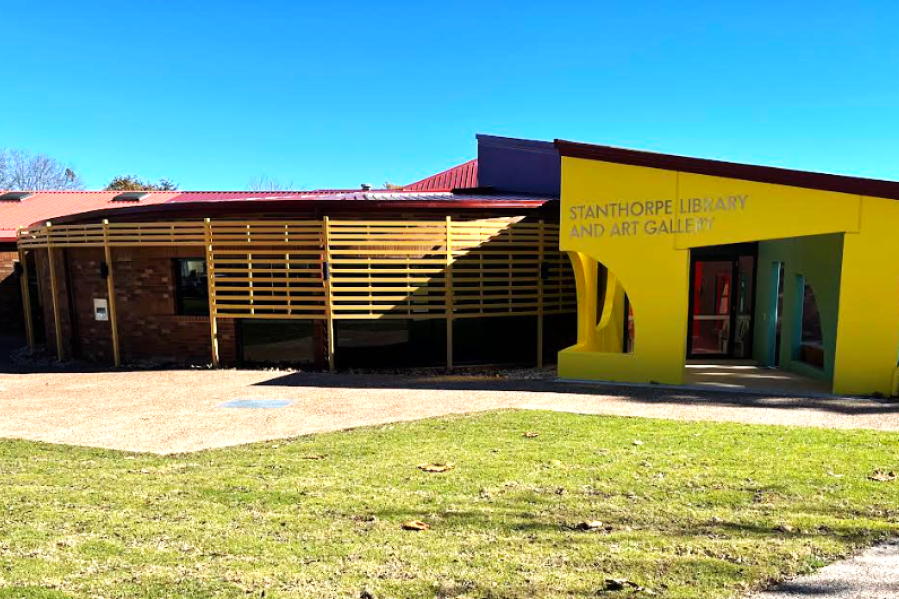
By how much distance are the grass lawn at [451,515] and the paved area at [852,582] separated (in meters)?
0.09

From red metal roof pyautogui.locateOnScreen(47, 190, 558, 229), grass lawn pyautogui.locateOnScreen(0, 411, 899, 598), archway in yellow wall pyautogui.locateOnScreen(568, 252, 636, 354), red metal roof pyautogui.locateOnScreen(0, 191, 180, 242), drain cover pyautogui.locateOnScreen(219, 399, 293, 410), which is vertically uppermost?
red metal roof pyautogui.locateOnScreen(0, 191, 180, 242)

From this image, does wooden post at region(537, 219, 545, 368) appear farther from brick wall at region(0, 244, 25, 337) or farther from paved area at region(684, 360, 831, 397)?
brick wall at region(0, 244, 25, 337)

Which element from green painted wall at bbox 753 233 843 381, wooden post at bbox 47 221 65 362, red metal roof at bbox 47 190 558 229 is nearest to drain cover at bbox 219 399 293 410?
red metal roof at bbox 47 190 558 229

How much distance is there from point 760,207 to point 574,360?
12.8 feet

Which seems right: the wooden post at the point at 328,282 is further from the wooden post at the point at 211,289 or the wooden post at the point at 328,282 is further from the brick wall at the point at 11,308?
the brick wall at the point at 11,308

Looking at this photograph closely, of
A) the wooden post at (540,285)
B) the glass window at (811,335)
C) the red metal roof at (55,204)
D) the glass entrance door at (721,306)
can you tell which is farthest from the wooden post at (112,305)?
the glass window at (811,335)

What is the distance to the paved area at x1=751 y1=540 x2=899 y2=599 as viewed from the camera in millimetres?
2857

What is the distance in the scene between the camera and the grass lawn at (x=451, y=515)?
9.85ft

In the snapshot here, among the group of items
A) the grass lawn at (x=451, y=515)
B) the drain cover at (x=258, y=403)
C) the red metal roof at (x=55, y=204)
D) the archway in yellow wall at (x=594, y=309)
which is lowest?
the drain cover at (x=258, y=403)

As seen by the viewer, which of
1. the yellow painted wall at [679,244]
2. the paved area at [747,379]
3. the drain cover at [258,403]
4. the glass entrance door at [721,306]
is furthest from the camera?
the glass entrance door at [721,306]

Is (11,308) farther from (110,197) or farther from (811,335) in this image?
(811,335)

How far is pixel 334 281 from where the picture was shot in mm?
11383

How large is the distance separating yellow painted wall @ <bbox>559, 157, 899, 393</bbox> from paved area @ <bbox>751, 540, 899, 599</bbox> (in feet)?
20.9

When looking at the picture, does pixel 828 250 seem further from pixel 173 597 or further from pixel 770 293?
pixel 173 597
